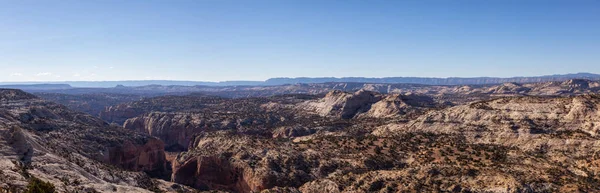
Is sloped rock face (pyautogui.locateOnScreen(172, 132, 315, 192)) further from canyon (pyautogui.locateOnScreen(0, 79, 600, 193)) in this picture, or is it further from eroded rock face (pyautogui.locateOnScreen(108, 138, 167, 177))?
eroded rock face (pyautogui.locateOnScreen(108, 138, 167, 177))

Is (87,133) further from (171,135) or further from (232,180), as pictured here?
(171,135)

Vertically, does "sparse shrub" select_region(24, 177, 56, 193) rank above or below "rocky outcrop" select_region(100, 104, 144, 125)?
above

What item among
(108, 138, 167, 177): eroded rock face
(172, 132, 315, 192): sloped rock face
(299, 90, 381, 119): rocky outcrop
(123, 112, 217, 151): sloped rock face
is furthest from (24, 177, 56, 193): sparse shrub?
(299, 90, 381, 119): rocky outcrop

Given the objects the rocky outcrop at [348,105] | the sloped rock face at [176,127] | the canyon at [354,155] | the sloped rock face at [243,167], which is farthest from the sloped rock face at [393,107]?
the sloped rock face at [243,167]

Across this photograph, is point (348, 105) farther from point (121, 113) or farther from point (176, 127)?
point (121, 113)

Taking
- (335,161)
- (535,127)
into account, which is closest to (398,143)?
(335,161)

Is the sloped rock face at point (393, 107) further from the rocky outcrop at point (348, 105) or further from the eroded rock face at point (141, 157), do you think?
the eroded rock face at point (141, 157)

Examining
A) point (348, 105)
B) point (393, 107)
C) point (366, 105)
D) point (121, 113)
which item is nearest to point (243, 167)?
point (393, 107)

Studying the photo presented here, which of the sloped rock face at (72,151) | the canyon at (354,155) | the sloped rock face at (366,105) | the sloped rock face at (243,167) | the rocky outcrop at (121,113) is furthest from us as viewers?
the rocky outcrop at (121,113)
